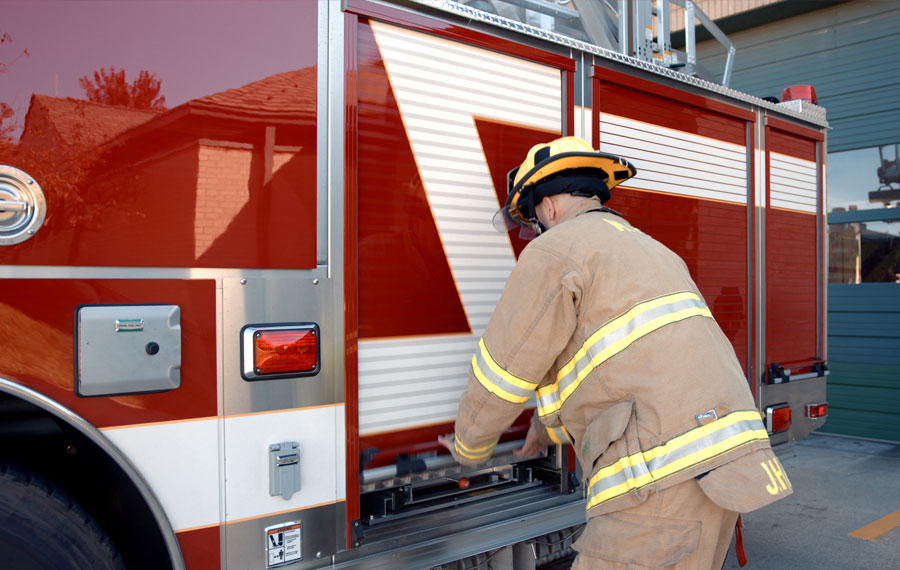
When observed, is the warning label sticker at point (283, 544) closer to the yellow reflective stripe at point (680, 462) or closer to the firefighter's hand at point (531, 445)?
the firefighter's hand at point (531, 445)

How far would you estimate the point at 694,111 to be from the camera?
3.19 metres

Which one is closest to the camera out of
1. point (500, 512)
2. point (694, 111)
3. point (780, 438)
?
point (500, 512)

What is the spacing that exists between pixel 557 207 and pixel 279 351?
0.94 meters

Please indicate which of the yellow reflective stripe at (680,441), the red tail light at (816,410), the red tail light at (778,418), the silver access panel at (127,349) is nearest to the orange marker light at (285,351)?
the silver access panel at (127,349)

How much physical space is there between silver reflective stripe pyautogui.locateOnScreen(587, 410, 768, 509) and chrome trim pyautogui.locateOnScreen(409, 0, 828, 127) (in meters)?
1.59

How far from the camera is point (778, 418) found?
11.5ft

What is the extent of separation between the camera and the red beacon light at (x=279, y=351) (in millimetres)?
1791

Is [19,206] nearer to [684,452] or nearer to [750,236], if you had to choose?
[684,452]

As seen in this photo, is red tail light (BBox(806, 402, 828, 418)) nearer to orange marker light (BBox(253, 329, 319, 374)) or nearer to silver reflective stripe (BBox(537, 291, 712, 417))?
silver reflective stripe (BBox(537, 291, 712, 417))

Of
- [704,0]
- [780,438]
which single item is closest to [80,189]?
[780,438]

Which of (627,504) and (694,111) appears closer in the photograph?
(627,504)

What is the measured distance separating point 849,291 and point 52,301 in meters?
7.72

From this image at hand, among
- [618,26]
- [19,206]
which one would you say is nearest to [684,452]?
[19,206]

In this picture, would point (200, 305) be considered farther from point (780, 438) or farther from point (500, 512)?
point (780, 438)
